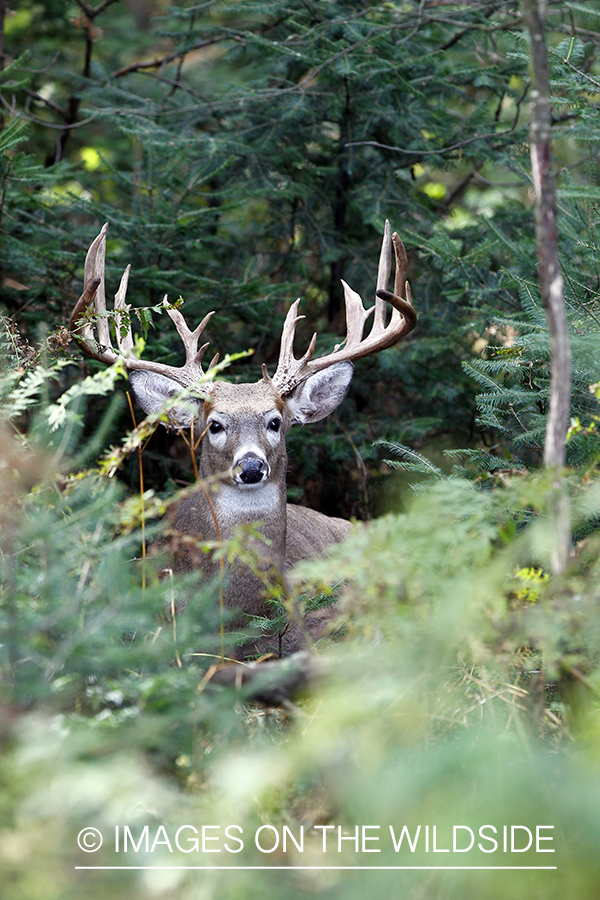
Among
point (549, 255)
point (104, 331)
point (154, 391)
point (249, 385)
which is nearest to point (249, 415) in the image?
point (249, 385)

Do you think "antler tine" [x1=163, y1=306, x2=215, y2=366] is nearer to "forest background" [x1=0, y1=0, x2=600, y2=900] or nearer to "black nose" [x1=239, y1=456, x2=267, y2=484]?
"forest background" [x1=0, y1=0, x2=600, y2=900]

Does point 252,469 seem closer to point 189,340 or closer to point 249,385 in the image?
point 249,385

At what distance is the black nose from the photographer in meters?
4.60

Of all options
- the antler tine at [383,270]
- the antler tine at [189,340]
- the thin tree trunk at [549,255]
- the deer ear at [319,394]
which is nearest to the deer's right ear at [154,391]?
the antler tine at [189,340]

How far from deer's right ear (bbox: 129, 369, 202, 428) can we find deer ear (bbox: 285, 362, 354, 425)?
2.04 feet

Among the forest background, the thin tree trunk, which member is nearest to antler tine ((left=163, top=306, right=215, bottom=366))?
the forest background

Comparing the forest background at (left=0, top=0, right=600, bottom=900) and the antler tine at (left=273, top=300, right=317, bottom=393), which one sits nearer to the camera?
the forest background at (left=0, top=0, right=600, bottom=900)

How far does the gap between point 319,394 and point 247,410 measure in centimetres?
71

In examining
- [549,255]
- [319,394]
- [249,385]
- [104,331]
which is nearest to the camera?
[549,255]

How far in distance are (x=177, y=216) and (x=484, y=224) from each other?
7.17 ft

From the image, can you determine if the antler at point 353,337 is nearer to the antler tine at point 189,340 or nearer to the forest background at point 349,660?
the antler tine at point 189,340

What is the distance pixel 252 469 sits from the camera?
460 cm

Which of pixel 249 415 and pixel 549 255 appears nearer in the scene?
pixel 549 255

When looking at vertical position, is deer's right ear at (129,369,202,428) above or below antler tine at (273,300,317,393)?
below
